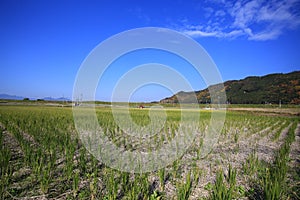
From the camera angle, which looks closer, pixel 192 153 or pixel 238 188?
pixel 238 188

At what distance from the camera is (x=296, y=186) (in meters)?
3.36

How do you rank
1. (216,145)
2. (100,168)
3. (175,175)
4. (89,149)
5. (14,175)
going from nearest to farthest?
(14,175) → (175,175) → (100,168) → (89,149) → (216,145)

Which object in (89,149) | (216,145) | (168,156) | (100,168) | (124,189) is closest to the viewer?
(124,189)

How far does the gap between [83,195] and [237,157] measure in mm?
4160

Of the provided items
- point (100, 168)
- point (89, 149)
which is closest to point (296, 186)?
point (100, 168)

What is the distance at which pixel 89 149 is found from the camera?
18.7 feet

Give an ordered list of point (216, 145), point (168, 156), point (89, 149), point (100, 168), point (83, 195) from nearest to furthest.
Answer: point (83, 195)
point (100, 168)
point (168, 156)
point (89, 149)
point (216, 145)

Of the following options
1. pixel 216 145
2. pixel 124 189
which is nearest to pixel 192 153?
pixel 216 145

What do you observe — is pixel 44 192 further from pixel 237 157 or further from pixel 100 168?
pixel 237 157

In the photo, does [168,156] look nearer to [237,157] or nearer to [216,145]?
[237,157]

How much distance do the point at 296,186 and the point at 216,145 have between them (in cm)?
361

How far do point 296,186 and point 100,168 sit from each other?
11.6ft

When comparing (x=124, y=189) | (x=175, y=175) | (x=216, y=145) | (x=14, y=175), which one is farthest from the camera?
(x=216, y=145)

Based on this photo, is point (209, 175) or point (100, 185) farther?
point (209, 175)
